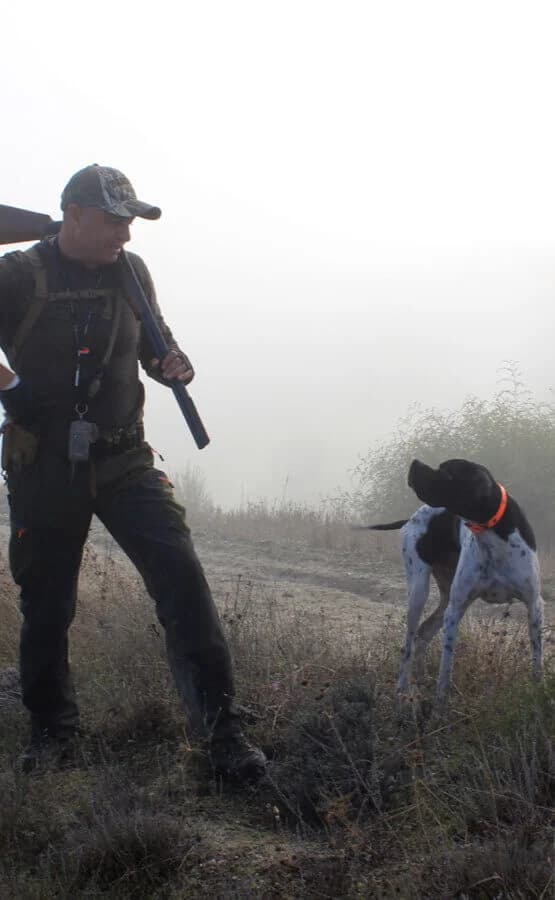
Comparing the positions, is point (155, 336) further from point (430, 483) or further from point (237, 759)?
point (237, 759)

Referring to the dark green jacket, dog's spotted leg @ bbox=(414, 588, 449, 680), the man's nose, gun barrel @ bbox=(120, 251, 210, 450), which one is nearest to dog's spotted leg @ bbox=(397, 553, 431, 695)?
dog's spotted leg @ bbox=(414, 588, 449, 680)

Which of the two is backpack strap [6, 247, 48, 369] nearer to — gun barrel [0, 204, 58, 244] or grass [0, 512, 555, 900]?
gun barrel [0, 204, 58, 244]

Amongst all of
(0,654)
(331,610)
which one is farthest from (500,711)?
(331,610)

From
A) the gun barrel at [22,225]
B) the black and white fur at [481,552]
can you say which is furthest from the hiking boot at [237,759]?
the gun barrel at [22,225]

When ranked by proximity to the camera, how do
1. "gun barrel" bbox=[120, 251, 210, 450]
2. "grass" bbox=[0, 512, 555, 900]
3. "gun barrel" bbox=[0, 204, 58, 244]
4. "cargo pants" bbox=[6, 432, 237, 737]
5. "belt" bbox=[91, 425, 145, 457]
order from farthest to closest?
1. "gun barrel" bbox=[0, 204, 58, 244]
2. "gun barrel" bbox=[120, 251, 210, 450]
3. "belt" bbox=[91, 425, 145, 457]
4. "cargo pants" bbox=[6, 432, 237, 737]
5. "grass" bbox=[0, 512, 555, 900]

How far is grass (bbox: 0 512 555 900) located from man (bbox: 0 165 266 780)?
307 mm

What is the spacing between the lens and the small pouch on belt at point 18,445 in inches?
180

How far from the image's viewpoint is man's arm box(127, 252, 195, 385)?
4824 mm

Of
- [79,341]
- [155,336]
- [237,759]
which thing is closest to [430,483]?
[155,336]

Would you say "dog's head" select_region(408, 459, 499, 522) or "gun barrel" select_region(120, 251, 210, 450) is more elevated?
"gun barrel" select_region(120, 251, 210, 450)

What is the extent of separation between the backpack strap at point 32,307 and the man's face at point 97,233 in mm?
209

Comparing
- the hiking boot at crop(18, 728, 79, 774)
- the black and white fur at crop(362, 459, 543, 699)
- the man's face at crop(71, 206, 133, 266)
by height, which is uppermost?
the man's face at crop(71, 206, 133, 266)

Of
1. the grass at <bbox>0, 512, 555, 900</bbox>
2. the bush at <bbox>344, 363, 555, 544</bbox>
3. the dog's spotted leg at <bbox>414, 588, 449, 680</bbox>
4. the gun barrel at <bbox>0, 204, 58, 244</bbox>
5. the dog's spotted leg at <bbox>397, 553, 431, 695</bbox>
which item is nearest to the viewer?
the grass at <bbox>0, 512, 555, 900</bbox>

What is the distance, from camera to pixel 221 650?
4566mm
